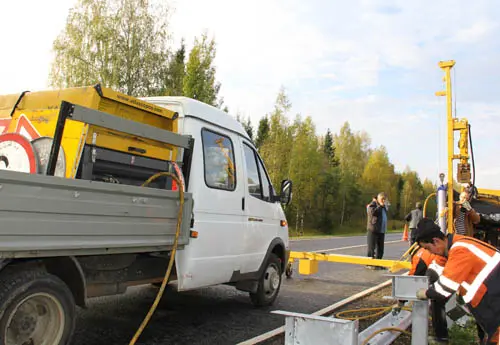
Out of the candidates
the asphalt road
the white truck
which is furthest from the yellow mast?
the white truck

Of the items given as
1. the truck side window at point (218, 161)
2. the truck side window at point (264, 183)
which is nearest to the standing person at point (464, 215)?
the truck side window at point (264, 183)

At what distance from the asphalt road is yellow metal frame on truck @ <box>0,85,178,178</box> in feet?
6.35

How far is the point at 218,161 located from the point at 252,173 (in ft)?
2.98

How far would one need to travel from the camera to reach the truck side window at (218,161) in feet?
17.4

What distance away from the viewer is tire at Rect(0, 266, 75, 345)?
10.7 ft

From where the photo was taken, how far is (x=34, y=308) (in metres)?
3.58

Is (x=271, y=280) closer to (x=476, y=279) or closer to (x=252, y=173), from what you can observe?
(x=252, y=173)

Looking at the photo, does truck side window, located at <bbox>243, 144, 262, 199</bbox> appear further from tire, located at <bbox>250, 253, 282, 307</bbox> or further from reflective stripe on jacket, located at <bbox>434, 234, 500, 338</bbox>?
reflective stripe on jacket, located at <bbox>434, 234, 500, 338</bbox>

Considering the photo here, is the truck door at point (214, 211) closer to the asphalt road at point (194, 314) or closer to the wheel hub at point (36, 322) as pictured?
the asphalt road at point (194, 314)

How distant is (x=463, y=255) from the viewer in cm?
355

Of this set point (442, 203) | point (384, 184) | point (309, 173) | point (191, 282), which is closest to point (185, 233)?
point (191, 282)

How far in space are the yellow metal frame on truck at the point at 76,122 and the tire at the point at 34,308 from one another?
92 cm

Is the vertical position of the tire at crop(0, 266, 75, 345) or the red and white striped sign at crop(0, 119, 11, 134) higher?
the red and white striped sign at crop(0, 119, 11, 134)

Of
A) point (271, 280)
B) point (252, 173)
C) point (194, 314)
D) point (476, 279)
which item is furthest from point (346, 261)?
point (476, 279)
